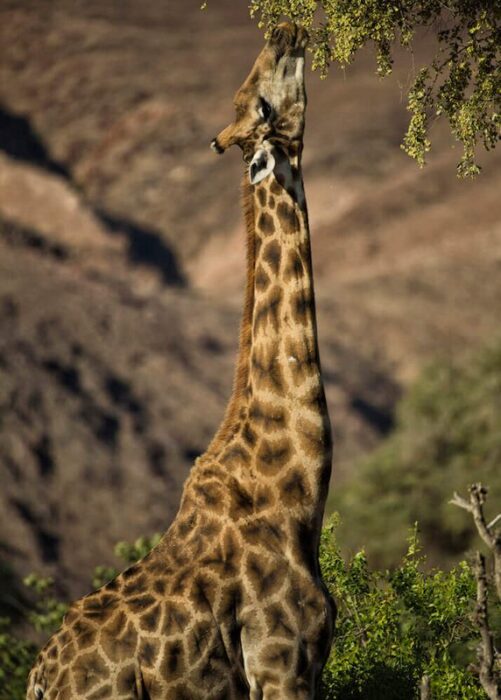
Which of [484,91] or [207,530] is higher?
[484,91]

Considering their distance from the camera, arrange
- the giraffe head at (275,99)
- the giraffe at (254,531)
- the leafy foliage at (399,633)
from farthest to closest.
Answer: the leafy foliage at (399,633) < the giraffe head at (275,99) < the giraffe at (254,531)

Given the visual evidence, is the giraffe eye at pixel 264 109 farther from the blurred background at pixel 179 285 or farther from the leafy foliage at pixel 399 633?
the blurred background at pixel 179 285

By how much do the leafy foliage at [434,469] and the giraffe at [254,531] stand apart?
10.1 metres

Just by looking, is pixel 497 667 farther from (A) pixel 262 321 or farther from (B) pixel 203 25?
(B) pixel 203 25

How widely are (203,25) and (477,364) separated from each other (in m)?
24.2

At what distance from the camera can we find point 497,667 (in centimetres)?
673

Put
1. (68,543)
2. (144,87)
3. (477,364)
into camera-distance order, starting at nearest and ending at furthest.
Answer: (477,364), (68,543), (144,87)

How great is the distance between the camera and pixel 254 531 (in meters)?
6.02

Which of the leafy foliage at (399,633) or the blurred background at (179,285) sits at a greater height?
the blurred background at (179,285)

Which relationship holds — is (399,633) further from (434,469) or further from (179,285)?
(179,285)

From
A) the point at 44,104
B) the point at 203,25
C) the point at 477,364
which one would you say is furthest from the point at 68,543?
the point at 203,25

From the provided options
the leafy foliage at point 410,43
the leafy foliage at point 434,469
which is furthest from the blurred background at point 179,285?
the leafy foliage at point 410,43

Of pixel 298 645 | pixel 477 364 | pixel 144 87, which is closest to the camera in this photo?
pixel 298 645

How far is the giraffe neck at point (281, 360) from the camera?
6.17 meters
